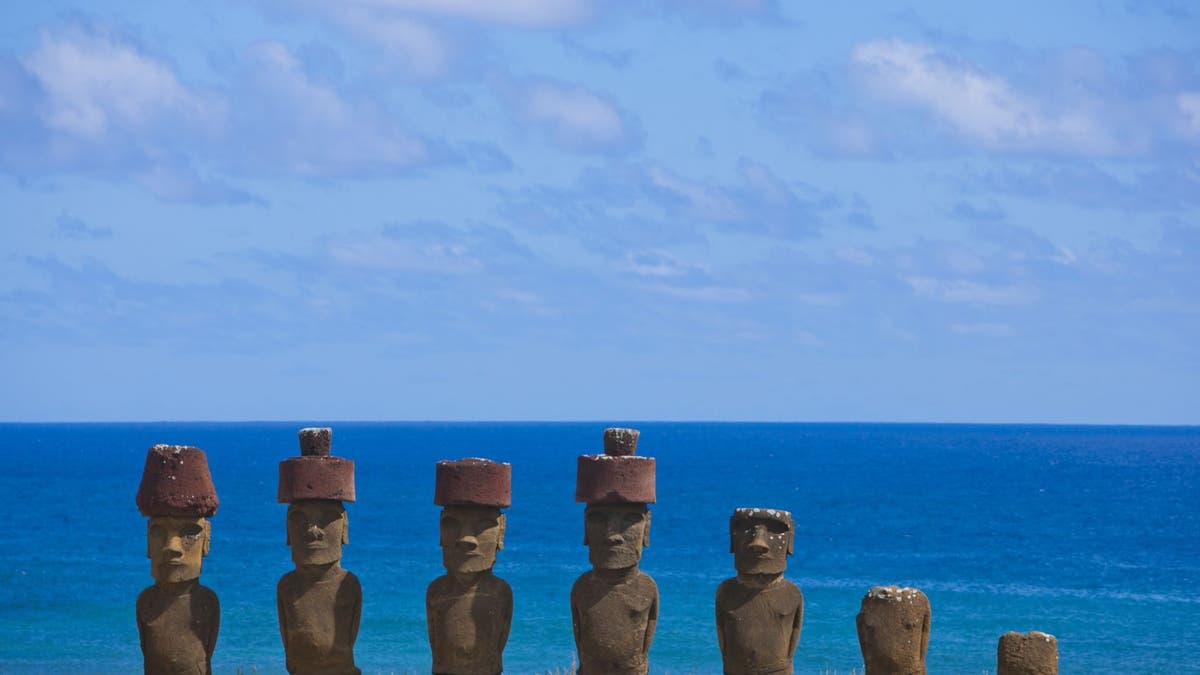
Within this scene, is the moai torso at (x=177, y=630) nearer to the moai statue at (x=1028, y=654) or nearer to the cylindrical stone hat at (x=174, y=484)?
the cylindrical stone hat at (x=174, y=484)

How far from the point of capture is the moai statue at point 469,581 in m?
13.3

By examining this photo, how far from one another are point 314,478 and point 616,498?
2.42 metres

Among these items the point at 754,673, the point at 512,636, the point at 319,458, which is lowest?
the point at 512,636

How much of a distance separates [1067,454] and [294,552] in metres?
152

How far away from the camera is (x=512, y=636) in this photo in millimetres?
35969

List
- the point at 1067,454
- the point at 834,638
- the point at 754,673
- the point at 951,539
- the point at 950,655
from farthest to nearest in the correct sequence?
the point at 1067,454 < the point at 951,539 < the point at 834,638 < the point at 950,655 < the point at 754,673

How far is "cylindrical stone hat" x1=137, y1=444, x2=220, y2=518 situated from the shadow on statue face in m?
4.17

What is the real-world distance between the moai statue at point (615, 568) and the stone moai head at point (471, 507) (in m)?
0.66

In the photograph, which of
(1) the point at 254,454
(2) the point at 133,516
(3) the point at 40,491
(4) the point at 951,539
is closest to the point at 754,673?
(4) the point at 951,539

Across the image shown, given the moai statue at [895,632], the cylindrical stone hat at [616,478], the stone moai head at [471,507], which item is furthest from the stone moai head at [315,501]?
the moai statue at [895,632]

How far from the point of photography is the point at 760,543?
42.4 feet

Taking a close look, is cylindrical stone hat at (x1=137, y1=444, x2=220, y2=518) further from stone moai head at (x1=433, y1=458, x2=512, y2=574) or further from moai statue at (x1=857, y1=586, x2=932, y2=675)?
moai statue at (x1=857, y1=586, x2=932, y2=675)

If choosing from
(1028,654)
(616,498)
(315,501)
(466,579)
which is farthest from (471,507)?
(1028,654)

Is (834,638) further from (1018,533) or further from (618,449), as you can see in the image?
(1018,533)
